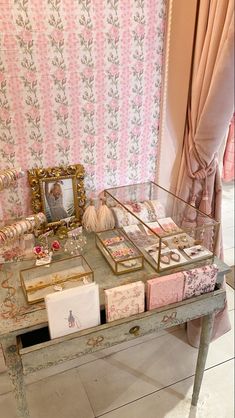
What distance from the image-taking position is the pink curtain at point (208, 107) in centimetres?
103

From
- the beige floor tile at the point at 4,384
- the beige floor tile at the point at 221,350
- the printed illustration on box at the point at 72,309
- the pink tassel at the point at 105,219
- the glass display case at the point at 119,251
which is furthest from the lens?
the beige floor tile at the point at 221,350

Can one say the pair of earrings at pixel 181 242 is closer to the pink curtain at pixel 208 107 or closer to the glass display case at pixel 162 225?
the glass display case at pixel 162 225

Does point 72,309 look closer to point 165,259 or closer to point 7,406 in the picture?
point 165,259

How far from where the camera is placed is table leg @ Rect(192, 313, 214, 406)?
125cm

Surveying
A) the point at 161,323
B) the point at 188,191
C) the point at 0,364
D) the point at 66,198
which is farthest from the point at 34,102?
the point at 0,364

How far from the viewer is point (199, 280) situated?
1103 millimetres

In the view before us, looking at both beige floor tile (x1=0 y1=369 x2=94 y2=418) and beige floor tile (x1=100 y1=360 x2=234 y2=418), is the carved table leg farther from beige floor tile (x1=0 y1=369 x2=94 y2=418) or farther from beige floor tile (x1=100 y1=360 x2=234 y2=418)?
beige floor tile (x1=100 y1=360 x2=234 y2=418)

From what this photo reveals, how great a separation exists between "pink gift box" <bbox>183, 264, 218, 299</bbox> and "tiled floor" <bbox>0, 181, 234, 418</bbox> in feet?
2.12

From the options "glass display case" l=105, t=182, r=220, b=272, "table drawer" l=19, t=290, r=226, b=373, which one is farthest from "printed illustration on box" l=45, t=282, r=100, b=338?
"glass display case" l=105, t=182, r=220, b=272

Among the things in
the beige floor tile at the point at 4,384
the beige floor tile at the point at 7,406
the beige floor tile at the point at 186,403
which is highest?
the beige floor tile at the point at 4,384

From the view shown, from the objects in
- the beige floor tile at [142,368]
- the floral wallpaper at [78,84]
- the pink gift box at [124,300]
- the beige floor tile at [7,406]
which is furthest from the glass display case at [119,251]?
the beige floor tile at [7,406]

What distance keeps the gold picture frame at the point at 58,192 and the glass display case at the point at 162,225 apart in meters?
0.15

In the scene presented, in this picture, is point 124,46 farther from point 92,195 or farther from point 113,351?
point 113,351

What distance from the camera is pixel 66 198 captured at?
4.39ft
